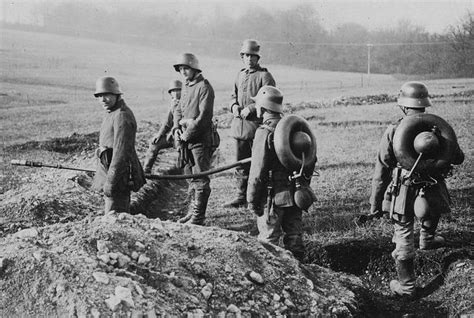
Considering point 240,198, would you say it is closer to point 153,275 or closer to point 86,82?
point 153,275

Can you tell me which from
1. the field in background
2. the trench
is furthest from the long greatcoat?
the field in background

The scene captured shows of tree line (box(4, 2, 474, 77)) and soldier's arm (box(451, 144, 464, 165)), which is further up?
tree line (box(4, 2, 474, 77))

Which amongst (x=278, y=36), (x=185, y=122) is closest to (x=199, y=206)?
(x=185, y=122)

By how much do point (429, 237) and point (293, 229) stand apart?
5.54ft

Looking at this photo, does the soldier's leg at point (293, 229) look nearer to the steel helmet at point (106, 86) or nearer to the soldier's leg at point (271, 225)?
the soldier's leg at point (271, 225)

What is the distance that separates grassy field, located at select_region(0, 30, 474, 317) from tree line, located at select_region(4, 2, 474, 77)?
2160 mm

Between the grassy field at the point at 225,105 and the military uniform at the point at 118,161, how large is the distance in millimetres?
2376

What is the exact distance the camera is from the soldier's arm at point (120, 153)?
6.31 metres

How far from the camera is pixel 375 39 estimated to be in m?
47.4

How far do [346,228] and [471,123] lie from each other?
35.0ft

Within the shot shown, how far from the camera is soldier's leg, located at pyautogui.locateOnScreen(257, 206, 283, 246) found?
20.3 feet

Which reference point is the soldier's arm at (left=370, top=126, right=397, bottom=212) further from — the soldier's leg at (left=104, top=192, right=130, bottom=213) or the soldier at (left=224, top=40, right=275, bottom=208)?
the soldier at (left=224, top=40, right=275, bottom=208)

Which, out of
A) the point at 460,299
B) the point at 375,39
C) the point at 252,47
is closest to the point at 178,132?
the point at 252,47

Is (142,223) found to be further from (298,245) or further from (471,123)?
(471,123)
